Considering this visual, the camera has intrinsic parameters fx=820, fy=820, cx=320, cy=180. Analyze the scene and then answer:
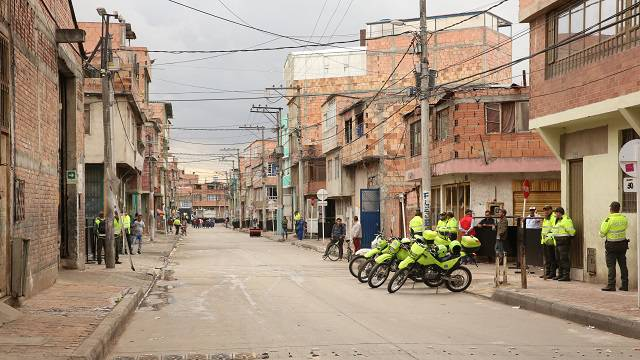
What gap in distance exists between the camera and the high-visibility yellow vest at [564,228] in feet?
63.8

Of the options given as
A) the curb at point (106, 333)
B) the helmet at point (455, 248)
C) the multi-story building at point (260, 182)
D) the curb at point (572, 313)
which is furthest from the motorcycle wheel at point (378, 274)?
the multi-story building at point (260, 182)

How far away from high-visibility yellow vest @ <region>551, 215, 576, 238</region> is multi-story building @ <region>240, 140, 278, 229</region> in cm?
6773

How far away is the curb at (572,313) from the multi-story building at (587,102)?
10.0 ft

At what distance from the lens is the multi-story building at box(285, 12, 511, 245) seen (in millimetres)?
44875

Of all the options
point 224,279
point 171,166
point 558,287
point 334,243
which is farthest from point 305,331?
point 171,166

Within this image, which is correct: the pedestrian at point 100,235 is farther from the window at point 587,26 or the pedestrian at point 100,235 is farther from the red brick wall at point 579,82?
the window at point 587,26

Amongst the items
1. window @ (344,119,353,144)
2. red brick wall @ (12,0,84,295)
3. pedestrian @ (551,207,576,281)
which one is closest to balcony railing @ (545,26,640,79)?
pedestrian @ (551,207,576,281)

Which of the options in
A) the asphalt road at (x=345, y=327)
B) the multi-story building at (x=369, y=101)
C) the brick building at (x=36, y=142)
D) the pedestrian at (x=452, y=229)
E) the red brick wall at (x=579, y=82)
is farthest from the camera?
the multi-story building at (x=369, y=101)

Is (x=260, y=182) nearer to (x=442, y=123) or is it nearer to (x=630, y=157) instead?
(x=442, y=123)

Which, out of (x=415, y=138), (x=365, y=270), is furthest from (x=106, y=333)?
(x=415, y=138)

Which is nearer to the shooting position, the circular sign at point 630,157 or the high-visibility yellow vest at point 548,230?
the circular sign at point 630,157

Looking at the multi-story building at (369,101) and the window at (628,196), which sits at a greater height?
the multi-story building at (369,101)

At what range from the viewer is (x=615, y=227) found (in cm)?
1666

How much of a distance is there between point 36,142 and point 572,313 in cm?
1014
